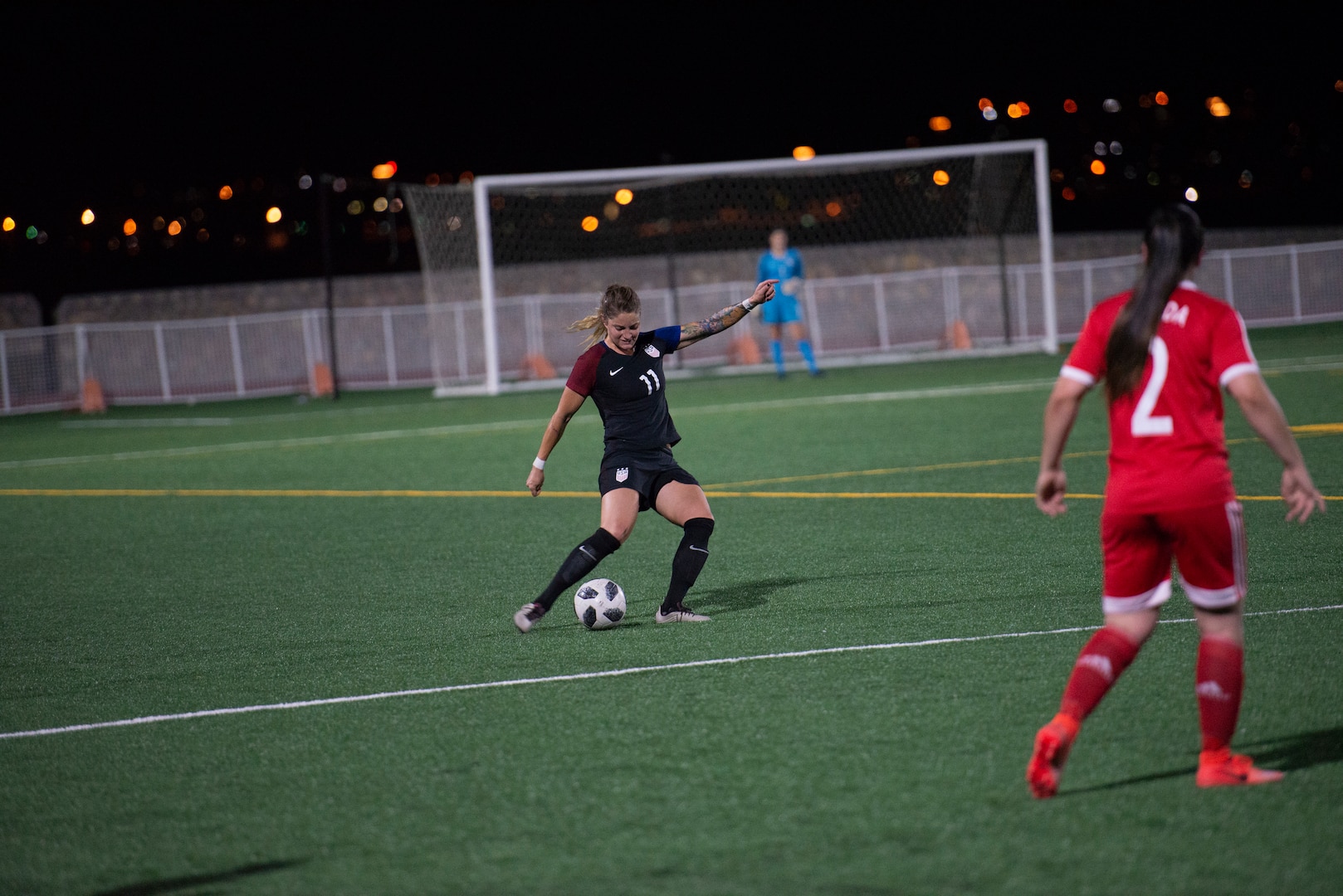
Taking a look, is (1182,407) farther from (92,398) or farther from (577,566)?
(92,398)

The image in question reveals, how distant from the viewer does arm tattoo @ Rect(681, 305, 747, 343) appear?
308 inches

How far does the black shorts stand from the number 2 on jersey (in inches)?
137

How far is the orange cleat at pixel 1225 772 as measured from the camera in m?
4.32

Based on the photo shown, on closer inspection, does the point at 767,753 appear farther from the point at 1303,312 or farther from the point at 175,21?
the point at 175,21

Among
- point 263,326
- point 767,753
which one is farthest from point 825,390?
point 767,753

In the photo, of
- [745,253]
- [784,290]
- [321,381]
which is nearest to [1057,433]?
[784,290]

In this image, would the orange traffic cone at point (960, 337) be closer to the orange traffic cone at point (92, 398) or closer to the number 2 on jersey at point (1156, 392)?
the orange traffic cone at point (92, 398)

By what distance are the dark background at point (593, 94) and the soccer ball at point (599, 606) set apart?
27111 millimetres

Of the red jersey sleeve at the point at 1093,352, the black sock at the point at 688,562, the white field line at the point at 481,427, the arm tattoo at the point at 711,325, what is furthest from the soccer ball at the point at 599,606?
the white field line at the point at 481,427

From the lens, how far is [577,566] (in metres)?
7.18

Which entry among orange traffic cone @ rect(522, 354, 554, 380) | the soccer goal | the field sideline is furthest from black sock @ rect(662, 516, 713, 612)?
orange traffic cone @ rect(522, 354, 554, 380)

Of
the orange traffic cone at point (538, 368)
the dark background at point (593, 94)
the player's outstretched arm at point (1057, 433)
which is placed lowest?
the player's outstretched arm at point (1057, 433)

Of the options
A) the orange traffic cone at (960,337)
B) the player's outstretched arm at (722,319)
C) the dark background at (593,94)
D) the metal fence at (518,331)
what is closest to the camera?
the player's outstretched arm at (722,319)

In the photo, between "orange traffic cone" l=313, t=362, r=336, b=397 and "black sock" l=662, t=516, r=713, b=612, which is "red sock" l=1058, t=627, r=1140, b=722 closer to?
"black sock" l=662, t=516, r=713, b=612
